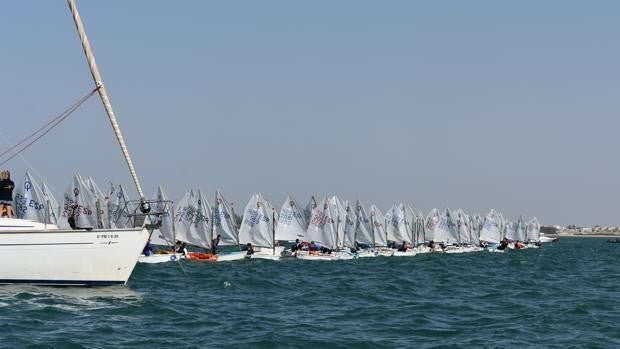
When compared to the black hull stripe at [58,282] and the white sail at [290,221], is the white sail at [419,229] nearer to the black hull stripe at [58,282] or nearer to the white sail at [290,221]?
the white sail at [290,221]

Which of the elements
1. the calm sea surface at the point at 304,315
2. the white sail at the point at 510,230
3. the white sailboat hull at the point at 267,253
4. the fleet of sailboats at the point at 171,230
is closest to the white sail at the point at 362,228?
the fleet of sailboats at the point at 171,230

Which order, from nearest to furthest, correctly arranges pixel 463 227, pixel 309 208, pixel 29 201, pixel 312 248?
pixel 29 201
pixel 312 248
pixel 309 208
pixel 463 227

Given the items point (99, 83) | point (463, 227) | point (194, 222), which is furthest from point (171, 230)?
point (463, 227)

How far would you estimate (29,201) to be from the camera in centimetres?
6262

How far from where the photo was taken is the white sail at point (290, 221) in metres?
68.7

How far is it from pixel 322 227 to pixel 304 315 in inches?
1927

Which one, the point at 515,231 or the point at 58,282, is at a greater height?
the point at 515,231

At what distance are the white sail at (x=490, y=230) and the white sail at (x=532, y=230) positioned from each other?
20665 mm

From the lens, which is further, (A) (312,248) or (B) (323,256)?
(A) (312,248)

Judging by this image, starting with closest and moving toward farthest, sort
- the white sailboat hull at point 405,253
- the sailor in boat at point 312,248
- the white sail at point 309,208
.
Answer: the sailor in boat at point 312,248, the white sail at point 309,208, the white sailboat hull at point 405,253

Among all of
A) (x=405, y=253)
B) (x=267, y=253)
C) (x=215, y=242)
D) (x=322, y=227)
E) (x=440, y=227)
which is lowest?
(x=405, y=253)

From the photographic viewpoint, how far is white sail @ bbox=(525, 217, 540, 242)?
13575 cm

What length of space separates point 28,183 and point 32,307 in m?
42.5

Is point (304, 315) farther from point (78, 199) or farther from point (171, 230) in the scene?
point (78, 199)
